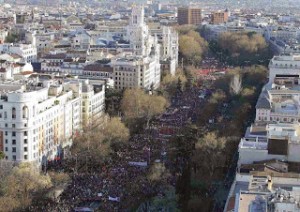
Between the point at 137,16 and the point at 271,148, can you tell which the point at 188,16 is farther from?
the point at 271,148

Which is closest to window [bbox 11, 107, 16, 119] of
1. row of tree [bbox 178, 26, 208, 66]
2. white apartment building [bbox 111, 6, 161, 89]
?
white apartment building [bbox 111, 6, 161, 89]

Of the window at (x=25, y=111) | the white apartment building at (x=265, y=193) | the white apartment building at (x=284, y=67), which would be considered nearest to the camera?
the white apartment building at (x=265, y=193)

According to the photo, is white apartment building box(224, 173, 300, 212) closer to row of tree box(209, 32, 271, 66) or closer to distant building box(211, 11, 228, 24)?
row of tree box(209, 32, 271, 66)

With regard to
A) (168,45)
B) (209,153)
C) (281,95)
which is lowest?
(209,153)

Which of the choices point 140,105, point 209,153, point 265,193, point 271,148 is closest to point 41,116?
point 209,153

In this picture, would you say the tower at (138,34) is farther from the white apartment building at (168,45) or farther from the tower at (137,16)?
the white apartment building at (168,45)

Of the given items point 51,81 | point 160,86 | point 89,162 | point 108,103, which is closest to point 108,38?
point 160,86

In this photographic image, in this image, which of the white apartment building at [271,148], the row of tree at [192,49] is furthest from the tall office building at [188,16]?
the white apartment building at [271,148]
